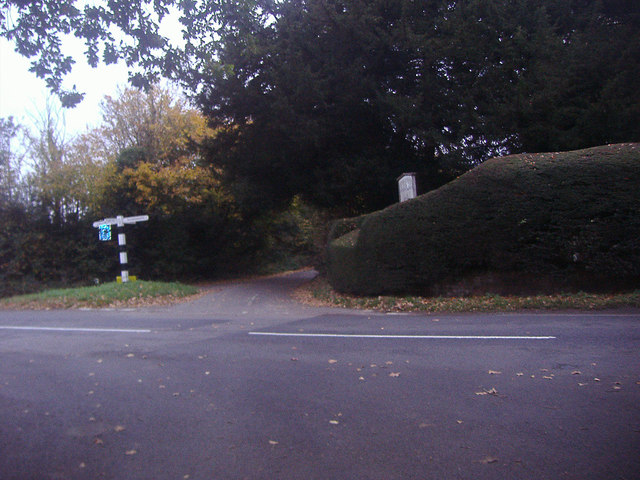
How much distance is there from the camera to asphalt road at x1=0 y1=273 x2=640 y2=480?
3.76 meters

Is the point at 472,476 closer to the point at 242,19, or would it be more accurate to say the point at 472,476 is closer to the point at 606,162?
the point at 242,19

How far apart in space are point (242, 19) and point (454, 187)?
24.7 ft

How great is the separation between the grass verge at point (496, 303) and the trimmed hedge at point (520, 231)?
497mm

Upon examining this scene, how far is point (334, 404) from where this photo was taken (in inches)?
200

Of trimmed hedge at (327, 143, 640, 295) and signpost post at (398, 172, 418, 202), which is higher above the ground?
signpost post at (398, 172, 418, 202)

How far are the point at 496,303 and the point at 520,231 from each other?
2.02 meters

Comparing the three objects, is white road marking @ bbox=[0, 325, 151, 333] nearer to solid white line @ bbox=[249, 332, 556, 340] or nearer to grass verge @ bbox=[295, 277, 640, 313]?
solid white line @ bbox=[249, 332, 556, 340]

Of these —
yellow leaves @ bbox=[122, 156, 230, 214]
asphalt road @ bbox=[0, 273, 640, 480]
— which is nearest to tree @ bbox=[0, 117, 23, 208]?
yellow leaves @ bbox=[122, 156, 230, 214]

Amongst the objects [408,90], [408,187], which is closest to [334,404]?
[408,187]

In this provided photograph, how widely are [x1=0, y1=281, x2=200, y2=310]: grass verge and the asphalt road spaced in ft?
24.0

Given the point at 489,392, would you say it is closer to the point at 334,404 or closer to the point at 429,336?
the point at 334,404

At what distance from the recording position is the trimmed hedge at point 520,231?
11.9m

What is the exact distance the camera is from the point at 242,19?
7.48m

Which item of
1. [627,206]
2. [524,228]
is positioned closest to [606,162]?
[627,206]
